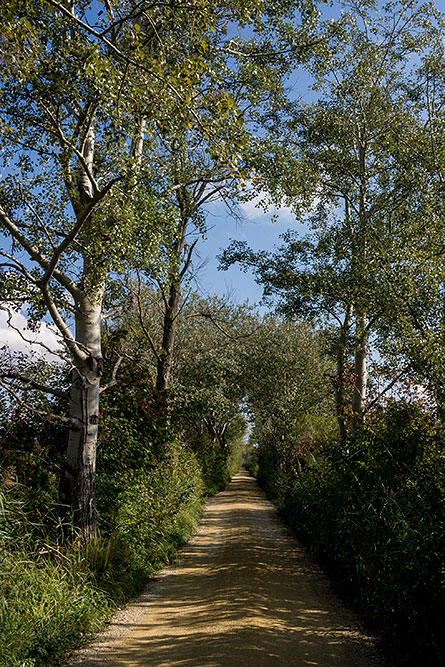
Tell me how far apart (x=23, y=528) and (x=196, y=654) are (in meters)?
2.77

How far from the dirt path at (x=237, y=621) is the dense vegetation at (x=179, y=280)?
1.25 feet

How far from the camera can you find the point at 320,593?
7602 mm

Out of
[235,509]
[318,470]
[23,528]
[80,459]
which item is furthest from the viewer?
[235,509]

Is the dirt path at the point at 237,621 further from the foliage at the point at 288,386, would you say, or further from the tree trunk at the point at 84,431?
the foliage at the point at 288,386

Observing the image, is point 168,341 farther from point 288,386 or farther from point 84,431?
point 288,386

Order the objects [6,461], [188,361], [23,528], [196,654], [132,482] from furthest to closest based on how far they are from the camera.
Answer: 1. [188,361]
2. [132,482]
3. [6,461]
4. [23,528]
5. [196,654]

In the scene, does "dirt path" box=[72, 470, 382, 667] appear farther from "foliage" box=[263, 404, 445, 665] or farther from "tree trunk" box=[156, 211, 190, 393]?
"tree trunk" box=[156, 211, 190, 393]

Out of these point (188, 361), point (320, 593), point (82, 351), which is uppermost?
point (188, 361)

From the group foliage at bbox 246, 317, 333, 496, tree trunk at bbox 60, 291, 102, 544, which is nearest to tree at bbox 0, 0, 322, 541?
tree trunk at bbox 60, 291, 102, 544

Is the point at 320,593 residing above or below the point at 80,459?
below

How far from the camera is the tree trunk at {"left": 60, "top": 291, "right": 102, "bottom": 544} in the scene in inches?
286

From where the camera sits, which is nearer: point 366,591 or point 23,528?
point 366,591

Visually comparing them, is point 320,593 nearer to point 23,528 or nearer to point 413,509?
point 413,509

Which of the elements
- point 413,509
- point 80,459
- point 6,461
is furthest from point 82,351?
point 413,509
